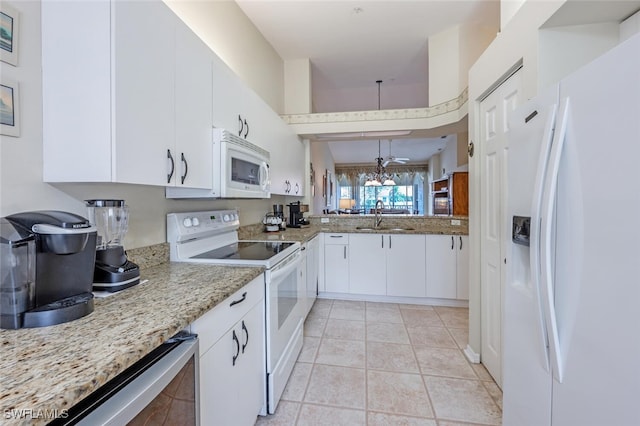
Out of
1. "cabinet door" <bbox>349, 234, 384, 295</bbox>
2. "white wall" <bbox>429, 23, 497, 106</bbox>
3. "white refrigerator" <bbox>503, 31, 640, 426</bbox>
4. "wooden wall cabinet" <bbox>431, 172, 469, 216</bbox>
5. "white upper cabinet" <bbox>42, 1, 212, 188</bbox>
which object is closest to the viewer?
"white refrigerator" <bbox>503, 31, 640, 426</bbox>

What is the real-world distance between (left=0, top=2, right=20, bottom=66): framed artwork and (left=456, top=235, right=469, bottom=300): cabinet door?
138 inches

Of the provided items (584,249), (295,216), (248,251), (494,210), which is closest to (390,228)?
(295,216)

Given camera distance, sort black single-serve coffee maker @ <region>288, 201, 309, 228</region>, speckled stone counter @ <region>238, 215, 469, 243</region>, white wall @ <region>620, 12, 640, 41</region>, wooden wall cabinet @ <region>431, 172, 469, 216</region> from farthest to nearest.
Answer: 1. wooden wall cabinet @ <region>431, 172, 469, 216</region>
2. black single-serve coffee maker @ <region>288, 201, 309, 228</region>
3. speckled stone counter @ <region>238, 215, 469, 243</region>
4. white wall @ <region>620, 12, 640, 41</region>

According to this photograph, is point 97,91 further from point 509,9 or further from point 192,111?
point 509,9

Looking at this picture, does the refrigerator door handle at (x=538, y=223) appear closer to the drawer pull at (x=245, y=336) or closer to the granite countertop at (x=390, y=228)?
the drawer pull at (x=245, y=336)

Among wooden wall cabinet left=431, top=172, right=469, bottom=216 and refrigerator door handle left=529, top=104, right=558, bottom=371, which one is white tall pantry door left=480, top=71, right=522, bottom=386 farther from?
wooden wall cabinet left=431, top=172, right=469, bottom=216

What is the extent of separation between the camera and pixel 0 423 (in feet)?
1.44

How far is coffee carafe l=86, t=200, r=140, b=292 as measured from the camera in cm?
108

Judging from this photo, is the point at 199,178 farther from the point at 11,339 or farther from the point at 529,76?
the point at 529,76

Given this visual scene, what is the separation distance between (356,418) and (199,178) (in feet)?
5.16

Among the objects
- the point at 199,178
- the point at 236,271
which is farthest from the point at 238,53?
the point at 236,271

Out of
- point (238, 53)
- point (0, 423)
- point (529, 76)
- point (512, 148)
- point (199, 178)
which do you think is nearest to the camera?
point (0, 423)

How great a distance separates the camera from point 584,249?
29.9 inches

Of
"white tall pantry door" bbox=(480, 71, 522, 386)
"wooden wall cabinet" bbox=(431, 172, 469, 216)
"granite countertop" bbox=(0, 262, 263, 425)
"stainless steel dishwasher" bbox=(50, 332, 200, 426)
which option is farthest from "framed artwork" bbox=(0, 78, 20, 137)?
"wooden wall cabinet" bbox=(431, 172, 469, 216)
